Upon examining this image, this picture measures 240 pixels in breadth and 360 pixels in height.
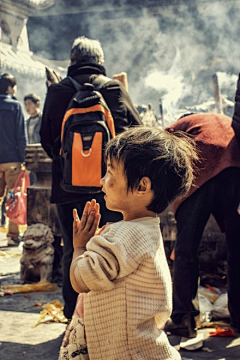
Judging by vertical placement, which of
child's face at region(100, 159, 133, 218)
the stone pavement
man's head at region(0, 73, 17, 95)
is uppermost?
man's head at region(0, 73, 17, 95)

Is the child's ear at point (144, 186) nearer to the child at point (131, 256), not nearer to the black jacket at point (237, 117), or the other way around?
the child at point (131, 256)

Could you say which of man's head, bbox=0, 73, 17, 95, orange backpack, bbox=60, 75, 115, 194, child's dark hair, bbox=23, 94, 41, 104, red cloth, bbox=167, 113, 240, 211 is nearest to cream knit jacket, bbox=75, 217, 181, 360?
red cloth, bbox=167, 113, 240, 211

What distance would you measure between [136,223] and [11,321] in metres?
2.61

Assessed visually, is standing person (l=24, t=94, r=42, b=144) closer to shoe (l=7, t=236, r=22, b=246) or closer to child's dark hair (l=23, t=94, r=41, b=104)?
child's dark hair (l=23, t=94, r=41, b=104)

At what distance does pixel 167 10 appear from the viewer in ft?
76.5

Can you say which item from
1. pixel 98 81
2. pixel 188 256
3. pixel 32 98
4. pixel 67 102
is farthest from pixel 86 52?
pixel 32 98

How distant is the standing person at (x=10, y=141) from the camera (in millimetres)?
8141

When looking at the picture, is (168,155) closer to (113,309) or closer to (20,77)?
(113,309)

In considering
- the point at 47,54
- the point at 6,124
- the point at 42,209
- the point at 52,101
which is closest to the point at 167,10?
the point at 47,54

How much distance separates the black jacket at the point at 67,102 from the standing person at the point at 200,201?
374 mm

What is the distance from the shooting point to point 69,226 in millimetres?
4363

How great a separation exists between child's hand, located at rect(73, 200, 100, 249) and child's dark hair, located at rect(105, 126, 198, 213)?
16cm

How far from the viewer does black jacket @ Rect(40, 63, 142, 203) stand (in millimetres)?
4246

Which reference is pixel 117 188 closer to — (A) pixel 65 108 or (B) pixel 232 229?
(B) pixel 232 229
